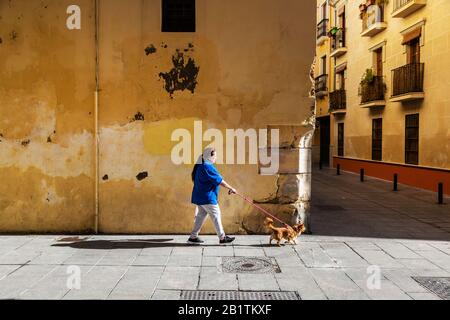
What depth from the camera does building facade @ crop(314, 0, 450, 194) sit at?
15.2 metres

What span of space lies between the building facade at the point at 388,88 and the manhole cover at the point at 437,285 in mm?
10084

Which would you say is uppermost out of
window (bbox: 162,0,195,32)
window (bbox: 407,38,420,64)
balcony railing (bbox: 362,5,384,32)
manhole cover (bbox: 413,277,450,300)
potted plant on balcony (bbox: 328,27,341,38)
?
potted plant on balcony (bbox: 328,27,341,38)

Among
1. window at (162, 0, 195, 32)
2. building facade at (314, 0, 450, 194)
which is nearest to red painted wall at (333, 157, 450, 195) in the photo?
building facade at (314, 0, 450, 194)

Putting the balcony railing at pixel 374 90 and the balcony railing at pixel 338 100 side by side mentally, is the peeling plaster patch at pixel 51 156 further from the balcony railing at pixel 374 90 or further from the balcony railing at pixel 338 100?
the balcony railing at pixel 338 100

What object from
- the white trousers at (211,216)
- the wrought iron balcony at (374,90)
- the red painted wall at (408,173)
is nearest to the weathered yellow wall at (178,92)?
the white trousers at (211,216)

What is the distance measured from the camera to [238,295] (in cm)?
483

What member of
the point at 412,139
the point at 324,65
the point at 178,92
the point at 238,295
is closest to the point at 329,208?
the point at 178,92

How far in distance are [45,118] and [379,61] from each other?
16629 mm

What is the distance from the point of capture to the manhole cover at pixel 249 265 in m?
5.77

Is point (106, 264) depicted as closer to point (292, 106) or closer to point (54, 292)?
point (54, 292)

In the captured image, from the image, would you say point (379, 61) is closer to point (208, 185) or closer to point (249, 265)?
point (208, 185)

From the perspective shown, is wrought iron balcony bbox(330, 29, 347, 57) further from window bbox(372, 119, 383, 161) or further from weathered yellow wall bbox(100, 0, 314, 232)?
weathered yellow wall bbox(100, 0, 314, 232)

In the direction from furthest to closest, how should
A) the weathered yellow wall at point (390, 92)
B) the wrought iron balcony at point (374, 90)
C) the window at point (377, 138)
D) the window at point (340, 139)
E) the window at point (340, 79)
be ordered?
the window at point (340, 139)
the window at point (340, 79)
the window at point (377, 138)
the wrought iron balcony at point (374, 90)
the weathered yellow wall at point (390, 92)

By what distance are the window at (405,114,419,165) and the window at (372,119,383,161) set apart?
244cm
